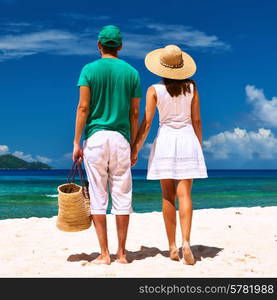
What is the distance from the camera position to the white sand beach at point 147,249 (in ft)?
17.1

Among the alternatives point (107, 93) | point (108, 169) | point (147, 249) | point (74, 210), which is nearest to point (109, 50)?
point (107, 93)

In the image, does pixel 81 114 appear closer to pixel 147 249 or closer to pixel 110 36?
pixel 110 36

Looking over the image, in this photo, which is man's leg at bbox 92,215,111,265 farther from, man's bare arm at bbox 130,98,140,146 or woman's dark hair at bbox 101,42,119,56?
woman's dark hair at bbox 101,42,119,56

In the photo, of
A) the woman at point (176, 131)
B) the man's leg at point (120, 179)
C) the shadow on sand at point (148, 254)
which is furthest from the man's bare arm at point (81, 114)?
the shadow on sand at point (148, 254)

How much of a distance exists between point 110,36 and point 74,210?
1.89 meters

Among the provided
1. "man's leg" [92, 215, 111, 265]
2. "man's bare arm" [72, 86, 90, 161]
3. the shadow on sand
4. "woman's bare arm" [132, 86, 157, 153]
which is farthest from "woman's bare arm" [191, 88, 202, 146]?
the shadow on sand

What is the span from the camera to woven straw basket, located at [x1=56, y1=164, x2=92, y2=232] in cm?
552

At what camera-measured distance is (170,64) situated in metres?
5.50

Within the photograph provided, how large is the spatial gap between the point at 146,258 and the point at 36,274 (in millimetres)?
1316

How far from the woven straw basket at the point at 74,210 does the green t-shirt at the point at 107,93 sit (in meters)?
0.68

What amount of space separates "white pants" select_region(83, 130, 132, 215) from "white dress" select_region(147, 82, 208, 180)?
1.01 ft

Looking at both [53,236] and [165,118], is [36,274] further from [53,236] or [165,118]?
[53,236]

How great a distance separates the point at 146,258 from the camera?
5887 millimetres

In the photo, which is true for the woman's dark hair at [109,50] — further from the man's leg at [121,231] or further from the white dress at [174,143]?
the man's leg at [121,231]
